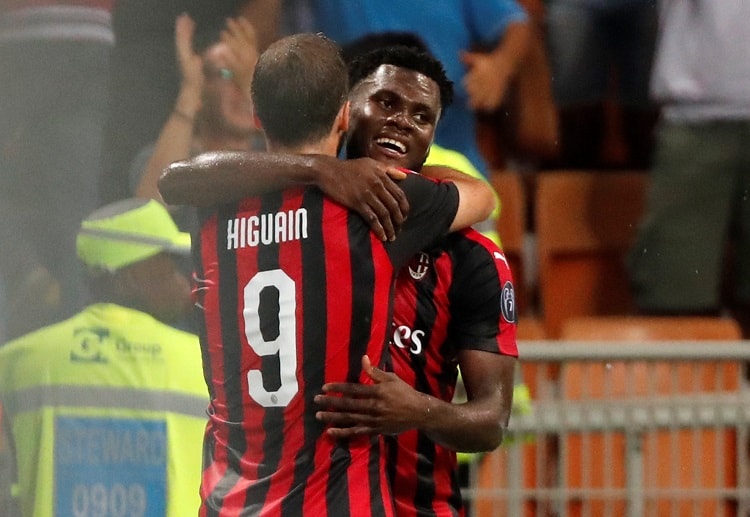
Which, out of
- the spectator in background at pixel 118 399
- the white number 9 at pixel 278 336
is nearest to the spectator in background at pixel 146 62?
the spectator in background at pixel 118 399

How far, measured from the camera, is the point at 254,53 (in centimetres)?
338

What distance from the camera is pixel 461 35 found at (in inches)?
137

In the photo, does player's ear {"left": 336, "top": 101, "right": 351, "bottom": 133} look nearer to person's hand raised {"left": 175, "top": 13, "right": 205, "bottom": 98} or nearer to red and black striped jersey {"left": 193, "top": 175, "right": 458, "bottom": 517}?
red and black striped jersey {"left": 193, "top": 175, "right": 458, "bottom": 517}

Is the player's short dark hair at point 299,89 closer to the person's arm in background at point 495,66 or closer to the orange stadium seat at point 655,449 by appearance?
the orange stadium seat at point 655,449

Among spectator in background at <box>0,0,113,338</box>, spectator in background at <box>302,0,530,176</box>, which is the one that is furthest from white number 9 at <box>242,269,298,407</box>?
spectator in background at <box>302,0,530,176</box>

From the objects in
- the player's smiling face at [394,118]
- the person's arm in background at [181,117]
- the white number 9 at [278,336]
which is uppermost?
the person's arm in background at [181,117]

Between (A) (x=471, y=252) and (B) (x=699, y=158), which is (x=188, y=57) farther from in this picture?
(A) (x=471, y=252)

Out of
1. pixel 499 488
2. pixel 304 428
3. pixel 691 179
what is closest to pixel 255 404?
pixel 304 428

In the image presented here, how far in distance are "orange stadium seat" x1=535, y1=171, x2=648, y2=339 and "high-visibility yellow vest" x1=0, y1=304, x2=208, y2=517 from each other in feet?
4.17

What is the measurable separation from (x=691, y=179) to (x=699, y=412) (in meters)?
0.76

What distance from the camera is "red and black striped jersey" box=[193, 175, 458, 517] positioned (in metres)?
1.80

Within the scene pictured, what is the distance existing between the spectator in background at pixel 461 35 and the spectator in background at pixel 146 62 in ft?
0.67

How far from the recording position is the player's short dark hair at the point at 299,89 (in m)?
1.80

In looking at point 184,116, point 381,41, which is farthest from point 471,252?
point 184,116
